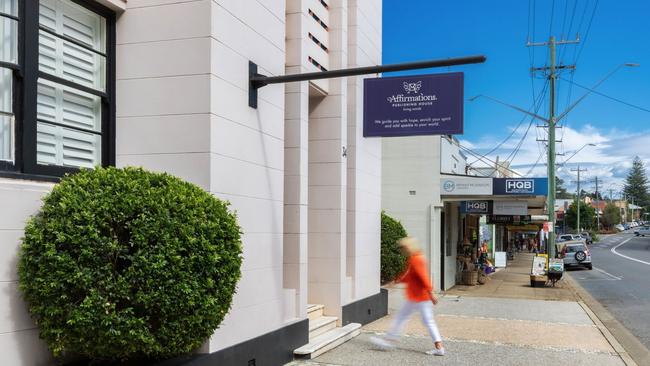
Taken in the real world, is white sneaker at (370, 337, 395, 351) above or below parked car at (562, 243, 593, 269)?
above

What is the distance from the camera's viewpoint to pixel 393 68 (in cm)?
652

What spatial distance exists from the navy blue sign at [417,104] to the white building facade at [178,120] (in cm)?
119

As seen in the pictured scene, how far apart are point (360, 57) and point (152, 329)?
8.01 metres

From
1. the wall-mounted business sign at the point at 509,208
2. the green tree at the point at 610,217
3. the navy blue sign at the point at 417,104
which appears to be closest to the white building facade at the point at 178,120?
the navy blue sign at the point at 417,104

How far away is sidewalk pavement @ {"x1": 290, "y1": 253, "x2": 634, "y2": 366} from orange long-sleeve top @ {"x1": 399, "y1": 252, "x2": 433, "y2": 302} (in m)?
0.86

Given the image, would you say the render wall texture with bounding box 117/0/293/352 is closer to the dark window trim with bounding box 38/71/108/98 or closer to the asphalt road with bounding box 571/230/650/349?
the dark window trim with bounding box 38/71/108/98

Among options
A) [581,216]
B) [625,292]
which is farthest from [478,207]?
[581,216]

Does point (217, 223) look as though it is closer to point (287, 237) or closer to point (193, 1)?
point (193, 1)

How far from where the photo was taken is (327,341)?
8.95 m

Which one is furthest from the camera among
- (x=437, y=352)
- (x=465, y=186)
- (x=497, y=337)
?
(x=465, y=186)

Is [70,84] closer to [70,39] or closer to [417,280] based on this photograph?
[70,39]

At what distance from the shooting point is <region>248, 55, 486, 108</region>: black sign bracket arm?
20.8 feet

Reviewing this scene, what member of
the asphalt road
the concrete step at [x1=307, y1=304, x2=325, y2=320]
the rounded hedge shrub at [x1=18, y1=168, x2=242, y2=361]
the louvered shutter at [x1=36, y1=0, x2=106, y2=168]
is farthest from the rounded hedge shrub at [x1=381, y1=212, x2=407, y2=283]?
the rounded hedge shrub at [x1=18, y1=168, x2=242, y2=361]

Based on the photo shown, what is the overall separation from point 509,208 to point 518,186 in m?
3.09
